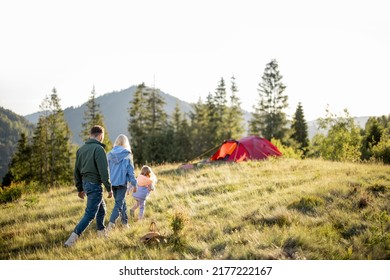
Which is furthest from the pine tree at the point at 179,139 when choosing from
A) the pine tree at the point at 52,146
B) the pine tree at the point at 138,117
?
the pine tree at the point at 52,146

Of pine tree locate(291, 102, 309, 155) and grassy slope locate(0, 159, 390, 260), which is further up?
pine tree locate(291, 102, 309, 155)

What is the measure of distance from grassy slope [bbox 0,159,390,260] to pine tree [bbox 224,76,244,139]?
1132 inches

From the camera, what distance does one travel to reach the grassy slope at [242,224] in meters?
4.49

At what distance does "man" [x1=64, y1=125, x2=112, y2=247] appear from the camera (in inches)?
213

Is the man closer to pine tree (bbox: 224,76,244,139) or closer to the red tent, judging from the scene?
the red tent

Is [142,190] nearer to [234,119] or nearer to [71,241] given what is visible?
[71,241]

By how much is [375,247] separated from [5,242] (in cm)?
642

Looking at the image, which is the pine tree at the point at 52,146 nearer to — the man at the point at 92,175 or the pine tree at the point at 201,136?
the pine tree at the point at 201,136

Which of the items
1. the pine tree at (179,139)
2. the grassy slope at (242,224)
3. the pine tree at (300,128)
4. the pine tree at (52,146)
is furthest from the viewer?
the pine tree at (300,128)

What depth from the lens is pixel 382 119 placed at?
189ft

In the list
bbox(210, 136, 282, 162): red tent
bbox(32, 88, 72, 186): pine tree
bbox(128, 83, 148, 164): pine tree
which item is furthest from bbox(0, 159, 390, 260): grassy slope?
bbox(128, 83, 148, 164): pine tree

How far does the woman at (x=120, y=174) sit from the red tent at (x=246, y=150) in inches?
396
